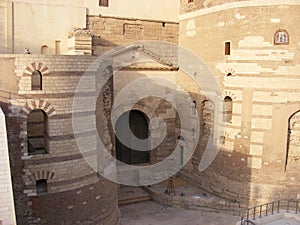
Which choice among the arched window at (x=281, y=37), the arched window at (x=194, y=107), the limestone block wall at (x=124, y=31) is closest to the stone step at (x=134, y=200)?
the arched window at (x=194, y=107)

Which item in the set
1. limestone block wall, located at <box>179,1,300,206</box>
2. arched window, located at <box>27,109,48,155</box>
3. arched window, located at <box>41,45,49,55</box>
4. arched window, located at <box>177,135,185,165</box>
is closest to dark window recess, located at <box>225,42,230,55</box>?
limestone block wall, located at <box>179,1,300,206</box>

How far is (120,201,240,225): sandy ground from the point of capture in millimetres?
13219

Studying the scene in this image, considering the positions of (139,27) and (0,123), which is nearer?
(0,123)

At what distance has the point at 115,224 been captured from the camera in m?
12.0

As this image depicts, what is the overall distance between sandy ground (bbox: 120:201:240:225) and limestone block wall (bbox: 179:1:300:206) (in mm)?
1048

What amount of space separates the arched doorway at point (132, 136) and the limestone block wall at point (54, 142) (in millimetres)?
5540

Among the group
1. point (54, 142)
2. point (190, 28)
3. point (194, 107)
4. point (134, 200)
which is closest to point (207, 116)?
point (194, 107)

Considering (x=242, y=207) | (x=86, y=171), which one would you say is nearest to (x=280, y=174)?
(x=242, y=207)

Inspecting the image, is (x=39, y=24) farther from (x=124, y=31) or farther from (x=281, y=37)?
(x=281, y=37)

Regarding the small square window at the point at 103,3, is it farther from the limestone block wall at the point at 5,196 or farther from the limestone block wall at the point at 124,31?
the limestone block wall at the point at 5,196

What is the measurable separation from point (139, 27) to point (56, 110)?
24.6 feet

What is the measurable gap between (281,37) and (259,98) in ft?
7.55

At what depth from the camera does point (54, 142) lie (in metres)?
10.2

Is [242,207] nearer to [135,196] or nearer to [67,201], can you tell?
[135,196]
